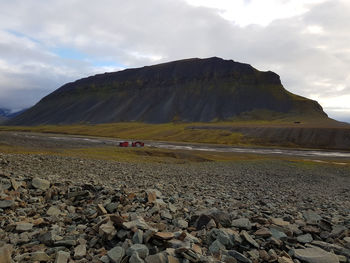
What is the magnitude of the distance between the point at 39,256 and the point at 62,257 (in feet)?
1.76

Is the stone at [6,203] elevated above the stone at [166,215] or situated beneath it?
elevated above

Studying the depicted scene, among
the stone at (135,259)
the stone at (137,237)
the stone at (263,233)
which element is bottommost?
the stone at (263,233)

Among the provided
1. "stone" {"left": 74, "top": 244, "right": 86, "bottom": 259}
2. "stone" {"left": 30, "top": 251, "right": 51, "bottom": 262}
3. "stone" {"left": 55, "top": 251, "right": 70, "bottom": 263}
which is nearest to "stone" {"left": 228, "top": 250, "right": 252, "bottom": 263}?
"stone" {"left": 74, "top": 244, "right": 86, "bottom": 259}

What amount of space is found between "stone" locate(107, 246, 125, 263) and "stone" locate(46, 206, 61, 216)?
12.9 feet

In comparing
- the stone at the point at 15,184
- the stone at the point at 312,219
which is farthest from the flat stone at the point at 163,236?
the stone at the point at 15,184

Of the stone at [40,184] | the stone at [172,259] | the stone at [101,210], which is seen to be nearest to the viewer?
the stone at [172,259]

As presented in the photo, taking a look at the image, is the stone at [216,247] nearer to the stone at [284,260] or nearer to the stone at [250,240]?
the stone at [250,240]

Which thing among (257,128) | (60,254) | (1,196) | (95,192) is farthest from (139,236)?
(257,128)

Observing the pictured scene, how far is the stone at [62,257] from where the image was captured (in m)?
5.85

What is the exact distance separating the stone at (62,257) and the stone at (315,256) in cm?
555

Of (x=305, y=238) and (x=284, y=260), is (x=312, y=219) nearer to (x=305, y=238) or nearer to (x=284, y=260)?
(x=305, y=238)

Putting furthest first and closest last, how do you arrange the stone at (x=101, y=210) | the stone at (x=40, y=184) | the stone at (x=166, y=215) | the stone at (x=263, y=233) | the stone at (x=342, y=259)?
the stone at (x=40, y=184) < the stone at (x=166, y=215) < the stone at (x=101, y=210) < the stone at (x=263, y=233) < the stone at (x=342, y=259)

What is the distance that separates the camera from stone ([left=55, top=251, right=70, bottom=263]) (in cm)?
585

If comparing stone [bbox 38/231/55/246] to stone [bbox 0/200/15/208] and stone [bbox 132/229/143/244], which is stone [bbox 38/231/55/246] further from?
stone [bbox 0/200/15/208]
